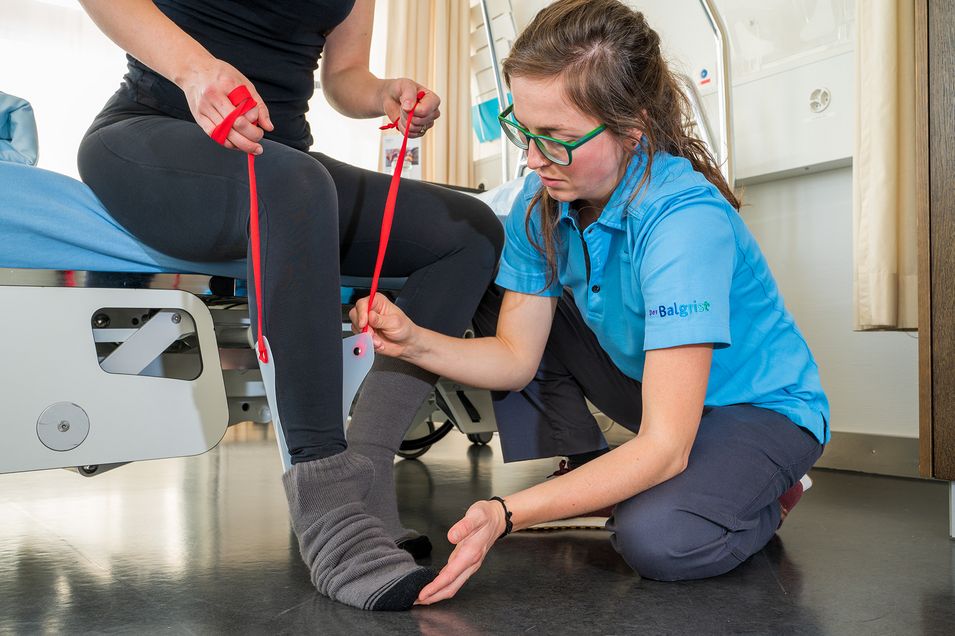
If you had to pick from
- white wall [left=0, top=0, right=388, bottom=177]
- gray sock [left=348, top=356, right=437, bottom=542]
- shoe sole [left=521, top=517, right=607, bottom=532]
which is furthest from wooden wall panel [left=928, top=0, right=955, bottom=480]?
white wall [left=0, top=0, right=388, bottom=177]

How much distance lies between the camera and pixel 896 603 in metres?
0.89

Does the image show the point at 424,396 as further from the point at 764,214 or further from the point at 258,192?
the point at 764,214

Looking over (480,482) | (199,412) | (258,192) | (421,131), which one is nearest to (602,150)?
(421,131)

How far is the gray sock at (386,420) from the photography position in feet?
3.23

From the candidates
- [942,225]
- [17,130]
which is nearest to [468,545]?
[942,225]

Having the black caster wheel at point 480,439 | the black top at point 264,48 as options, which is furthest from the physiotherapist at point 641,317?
the black caster wheel at point 480,439

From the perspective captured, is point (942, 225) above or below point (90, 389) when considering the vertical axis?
above

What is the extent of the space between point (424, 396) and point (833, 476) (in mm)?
1276

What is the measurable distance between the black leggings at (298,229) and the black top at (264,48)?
0.04 m

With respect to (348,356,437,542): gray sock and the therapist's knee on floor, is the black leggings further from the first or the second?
the therapist's knee on floor

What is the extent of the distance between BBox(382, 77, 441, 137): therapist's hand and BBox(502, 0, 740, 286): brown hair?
14cm

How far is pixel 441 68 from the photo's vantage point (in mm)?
3244

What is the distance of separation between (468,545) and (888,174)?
127 centimetres

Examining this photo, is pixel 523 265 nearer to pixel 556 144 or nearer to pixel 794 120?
pixel 556 144
